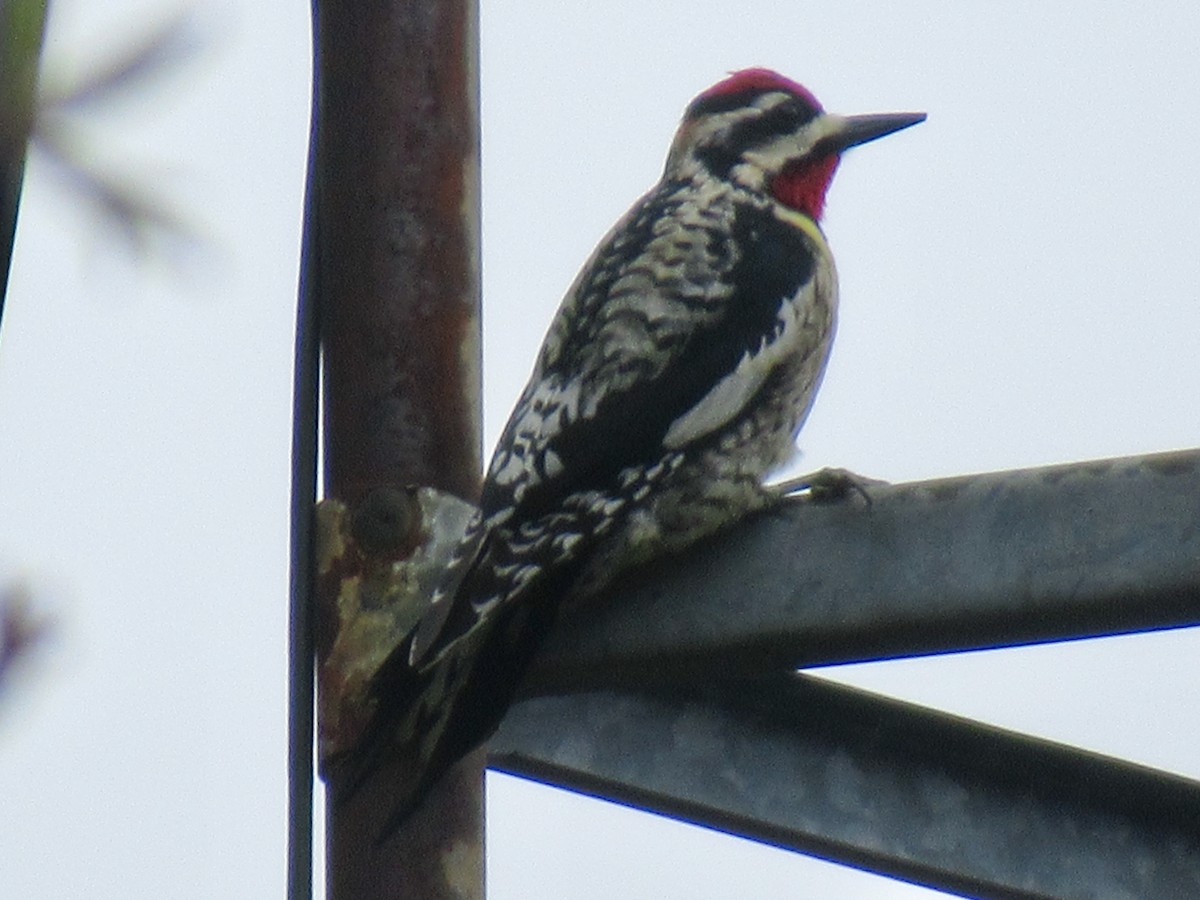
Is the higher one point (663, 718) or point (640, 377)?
point (640, 377)

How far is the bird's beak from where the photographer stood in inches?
159

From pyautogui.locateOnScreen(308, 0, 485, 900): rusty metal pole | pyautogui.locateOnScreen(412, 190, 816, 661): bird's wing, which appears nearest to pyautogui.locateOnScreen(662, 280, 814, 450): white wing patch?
pyautogui.locateOnScreen(412, 190, 816, 661): bird's wing

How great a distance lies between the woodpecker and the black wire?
0.13 metres

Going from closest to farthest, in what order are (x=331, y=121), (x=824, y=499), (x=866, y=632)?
(x=866, y=632) < (x=824, y=499) < (x=331, y=121)

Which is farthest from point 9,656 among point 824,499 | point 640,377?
point 640,377

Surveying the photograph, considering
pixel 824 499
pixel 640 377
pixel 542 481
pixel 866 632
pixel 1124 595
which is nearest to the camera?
pixel 1124 595

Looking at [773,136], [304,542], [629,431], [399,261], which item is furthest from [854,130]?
[304,542]

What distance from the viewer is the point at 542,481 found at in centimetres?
261

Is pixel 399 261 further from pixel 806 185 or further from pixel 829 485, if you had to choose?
pixel 806 185

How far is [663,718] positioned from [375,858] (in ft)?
1.06

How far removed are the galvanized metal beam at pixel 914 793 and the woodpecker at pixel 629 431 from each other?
236 millimetres

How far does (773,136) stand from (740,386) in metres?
1.34

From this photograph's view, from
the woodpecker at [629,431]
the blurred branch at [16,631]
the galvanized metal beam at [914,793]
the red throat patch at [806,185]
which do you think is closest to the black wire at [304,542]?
the woodpecker at [629,431]

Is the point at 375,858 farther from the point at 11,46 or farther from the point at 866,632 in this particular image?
the point at 11,46
